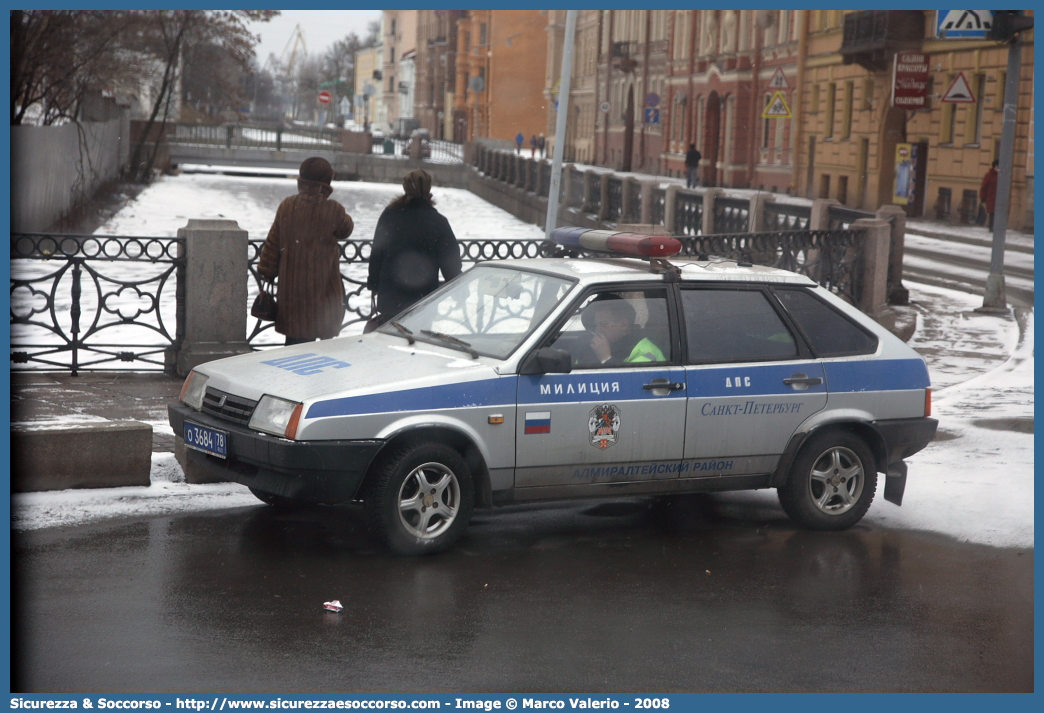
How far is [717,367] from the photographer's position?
21.9ft

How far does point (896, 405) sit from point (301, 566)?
3467mm

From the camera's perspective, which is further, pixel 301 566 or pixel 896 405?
pixel 896 405

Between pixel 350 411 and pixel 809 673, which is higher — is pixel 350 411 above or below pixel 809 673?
above

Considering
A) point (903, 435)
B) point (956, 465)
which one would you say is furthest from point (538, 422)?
point (956, 465)

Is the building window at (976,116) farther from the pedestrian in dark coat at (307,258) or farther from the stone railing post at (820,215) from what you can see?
the pedestrian in dark coat at (307,258)

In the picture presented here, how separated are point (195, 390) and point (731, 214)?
47.8 ft

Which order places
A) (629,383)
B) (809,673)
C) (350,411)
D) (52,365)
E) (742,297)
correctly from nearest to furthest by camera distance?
(809,673) < (350,411) < (629,383) < (742,297) < (52,365)

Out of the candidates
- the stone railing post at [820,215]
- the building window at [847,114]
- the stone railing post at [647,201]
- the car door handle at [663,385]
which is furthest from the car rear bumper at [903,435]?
the building window at [847,114]

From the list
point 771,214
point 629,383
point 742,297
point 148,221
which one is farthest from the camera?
point 148,221

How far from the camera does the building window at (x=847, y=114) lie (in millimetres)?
42156

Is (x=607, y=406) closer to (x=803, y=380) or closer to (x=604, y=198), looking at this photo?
(x=803, y=380)

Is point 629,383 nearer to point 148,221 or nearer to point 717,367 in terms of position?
point 717,367

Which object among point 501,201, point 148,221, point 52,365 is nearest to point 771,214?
point 52,365

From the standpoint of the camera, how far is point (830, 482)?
276 inches
